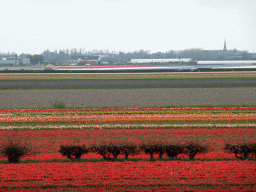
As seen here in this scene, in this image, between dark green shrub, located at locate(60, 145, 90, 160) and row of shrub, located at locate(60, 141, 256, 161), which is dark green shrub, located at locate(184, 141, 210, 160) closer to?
row of shrub, located at locate(60, 141, 256, 161)

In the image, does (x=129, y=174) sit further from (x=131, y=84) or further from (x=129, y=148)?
(x=131, y=84)

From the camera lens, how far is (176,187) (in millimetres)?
8430

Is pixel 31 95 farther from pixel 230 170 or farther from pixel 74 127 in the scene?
pixel 230 170

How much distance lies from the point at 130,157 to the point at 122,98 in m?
20.8

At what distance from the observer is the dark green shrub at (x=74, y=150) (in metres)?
11.6

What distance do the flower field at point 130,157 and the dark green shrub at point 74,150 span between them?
220mm

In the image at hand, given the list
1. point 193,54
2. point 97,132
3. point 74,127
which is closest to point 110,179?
point 97,132

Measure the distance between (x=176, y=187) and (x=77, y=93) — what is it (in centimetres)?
2990

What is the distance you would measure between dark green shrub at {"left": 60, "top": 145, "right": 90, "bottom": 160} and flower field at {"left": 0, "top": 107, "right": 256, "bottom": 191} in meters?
0.22

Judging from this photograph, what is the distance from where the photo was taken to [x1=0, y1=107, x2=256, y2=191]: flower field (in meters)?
8.68

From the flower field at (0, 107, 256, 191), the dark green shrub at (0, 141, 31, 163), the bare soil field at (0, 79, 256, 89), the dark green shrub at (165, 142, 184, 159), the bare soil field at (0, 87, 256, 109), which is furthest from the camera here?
the bare soil field at (0, 79, 256, 89)

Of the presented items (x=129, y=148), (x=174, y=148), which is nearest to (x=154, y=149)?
(x=174, y=148)

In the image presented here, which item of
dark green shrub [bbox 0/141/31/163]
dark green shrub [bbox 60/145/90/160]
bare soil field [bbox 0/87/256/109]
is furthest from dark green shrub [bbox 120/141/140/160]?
bare soil field [bbox 0/87/256/109]

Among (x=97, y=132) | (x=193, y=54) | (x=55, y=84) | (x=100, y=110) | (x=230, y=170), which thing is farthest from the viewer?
(x=193, y=54)
